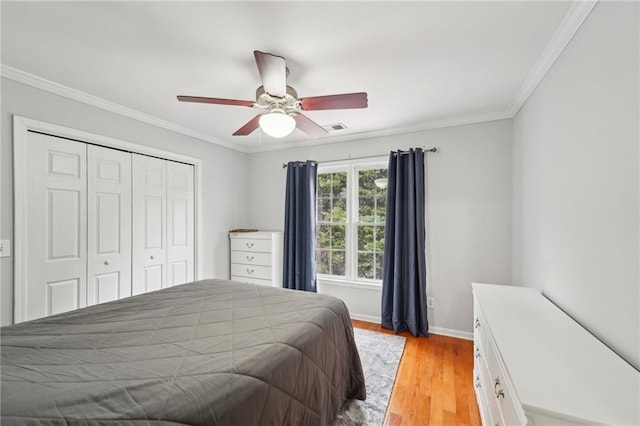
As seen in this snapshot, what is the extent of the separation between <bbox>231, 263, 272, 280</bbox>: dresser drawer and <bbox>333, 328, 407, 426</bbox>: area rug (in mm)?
1399

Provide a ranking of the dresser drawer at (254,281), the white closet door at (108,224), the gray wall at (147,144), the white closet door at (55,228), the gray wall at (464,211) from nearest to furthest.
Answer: the gray wall at (147,144) → the white closet door at (55,228) → the white closet door at (108,224) → the gray wall at (464,211) → the dresser drawer at (254,281)

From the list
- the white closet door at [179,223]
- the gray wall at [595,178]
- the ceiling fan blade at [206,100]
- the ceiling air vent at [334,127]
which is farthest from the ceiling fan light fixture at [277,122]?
the white closet door at [179,223]

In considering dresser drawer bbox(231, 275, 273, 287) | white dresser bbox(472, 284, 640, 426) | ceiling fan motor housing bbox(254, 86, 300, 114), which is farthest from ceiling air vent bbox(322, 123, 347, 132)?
white dresser bbox(472, 284, 640, 426)

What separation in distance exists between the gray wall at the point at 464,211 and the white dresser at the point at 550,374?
128 cm

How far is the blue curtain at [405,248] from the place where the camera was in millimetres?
3025

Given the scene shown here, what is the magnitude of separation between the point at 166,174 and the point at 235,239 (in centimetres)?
127

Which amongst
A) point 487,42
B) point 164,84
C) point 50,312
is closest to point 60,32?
point 164,84

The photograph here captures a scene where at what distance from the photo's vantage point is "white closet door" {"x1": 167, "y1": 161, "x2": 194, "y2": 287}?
10.4 ft

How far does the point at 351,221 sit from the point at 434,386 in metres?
2.02

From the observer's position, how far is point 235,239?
3871 mm

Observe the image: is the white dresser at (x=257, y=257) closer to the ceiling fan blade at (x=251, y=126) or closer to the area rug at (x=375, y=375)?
the area rug at (x=375, y=375)

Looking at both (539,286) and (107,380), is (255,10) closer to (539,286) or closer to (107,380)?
(107,380)

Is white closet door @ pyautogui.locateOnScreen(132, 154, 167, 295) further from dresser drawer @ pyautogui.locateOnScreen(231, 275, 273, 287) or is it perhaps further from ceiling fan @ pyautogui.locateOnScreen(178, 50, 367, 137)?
ceiling fan @ pyautogui.locateOnScreen(178, 50, 367, 137)

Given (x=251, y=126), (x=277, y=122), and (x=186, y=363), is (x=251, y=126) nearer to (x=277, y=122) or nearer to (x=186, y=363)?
(x=277, y=122)
